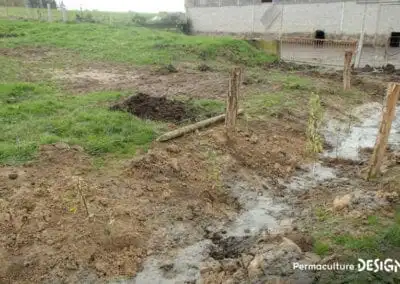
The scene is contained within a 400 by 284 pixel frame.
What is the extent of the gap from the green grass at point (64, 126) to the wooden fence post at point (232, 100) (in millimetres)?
1678

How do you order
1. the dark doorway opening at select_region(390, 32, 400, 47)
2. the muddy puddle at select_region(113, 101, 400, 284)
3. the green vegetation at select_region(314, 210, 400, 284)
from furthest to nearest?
the dark doorway opening at select_region(390, 32, 400, 47) < the muddy puddle at select_region(113, 101, 400, 284) < the green vegetation at select_region(314, 210, 400, 284)

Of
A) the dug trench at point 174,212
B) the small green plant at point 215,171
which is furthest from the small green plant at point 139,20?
the small green plant at point 215,171

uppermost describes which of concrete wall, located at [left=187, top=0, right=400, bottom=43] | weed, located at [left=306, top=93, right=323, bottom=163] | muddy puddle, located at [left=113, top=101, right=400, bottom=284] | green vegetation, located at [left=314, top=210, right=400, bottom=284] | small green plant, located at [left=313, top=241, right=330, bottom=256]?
concrete wall, located at [left=187, top=0, right=400, bottom=43]

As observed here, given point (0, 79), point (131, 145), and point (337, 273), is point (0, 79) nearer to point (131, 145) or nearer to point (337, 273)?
point (131, 145)

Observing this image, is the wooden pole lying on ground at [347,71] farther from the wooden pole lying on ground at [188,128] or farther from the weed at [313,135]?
the wooden pole lying on ground at [188,128]

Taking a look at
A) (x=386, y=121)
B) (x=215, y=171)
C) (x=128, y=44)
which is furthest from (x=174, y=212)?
(x=128, y=44)

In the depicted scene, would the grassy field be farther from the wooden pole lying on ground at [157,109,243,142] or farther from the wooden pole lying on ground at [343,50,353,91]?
the wooden pole lying on ground at [343,50,353,91]

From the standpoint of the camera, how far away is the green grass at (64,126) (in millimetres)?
7852

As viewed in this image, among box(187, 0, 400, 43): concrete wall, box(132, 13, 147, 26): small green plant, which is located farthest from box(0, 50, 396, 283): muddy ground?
box(132, 13, 147, 26): small green plant

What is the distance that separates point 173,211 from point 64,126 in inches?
144

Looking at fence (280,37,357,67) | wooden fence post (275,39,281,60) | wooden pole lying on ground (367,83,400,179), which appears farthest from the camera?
wooden fence post (275,39,281,60)

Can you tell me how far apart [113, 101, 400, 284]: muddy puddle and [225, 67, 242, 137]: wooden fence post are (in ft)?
5.24

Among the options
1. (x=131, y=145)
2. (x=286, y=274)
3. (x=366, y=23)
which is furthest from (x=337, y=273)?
(x=366, y=23)

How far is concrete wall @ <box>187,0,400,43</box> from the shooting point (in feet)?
65.3
